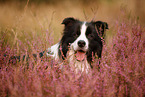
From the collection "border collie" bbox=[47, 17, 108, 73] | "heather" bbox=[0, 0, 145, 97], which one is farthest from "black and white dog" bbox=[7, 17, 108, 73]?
"heather" bbox=[0, 0, 145, 97]

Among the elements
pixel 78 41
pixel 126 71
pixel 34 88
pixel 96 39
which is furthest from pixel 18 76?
pixel 96 39

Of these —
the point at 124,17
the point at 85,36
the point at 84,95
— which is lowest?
the point at 84,95

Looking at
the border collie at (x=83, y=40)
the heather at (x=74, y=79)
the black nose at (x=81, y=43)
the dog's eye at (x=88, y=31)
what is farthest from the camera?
the dog's eye at (x=88, y=31)

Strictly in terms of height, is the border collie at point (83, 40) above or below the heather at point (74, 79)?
above

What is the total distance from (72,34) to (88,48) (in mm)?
484

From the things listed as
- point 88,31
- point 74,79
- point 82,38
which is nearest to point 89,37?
point 88,31

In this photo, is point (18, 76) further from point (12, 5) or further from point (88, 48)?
point (12, 5)

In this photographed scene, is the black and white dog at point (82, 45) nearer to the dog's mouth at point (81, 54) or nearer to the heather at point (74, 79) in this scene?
the dog's mouth at point (81, 54)

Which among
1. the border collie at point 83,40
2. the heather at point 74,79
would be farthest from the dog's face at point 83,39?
the heather at point 74,79

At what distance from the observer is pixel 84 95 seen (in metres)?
2.07

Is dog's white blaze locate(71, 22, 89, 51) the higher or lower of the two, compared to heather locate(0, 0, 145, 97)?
higher

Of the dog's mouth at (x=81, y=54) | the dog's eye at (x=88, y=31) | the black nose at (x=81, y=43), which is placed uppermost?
the dog's eye at (x=88, y=31)

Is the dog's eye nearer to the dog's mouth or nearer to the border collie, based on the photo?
the border collie

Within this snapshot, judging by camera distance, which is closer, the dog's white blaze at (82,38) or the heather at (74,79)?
the heather at (74,79)
